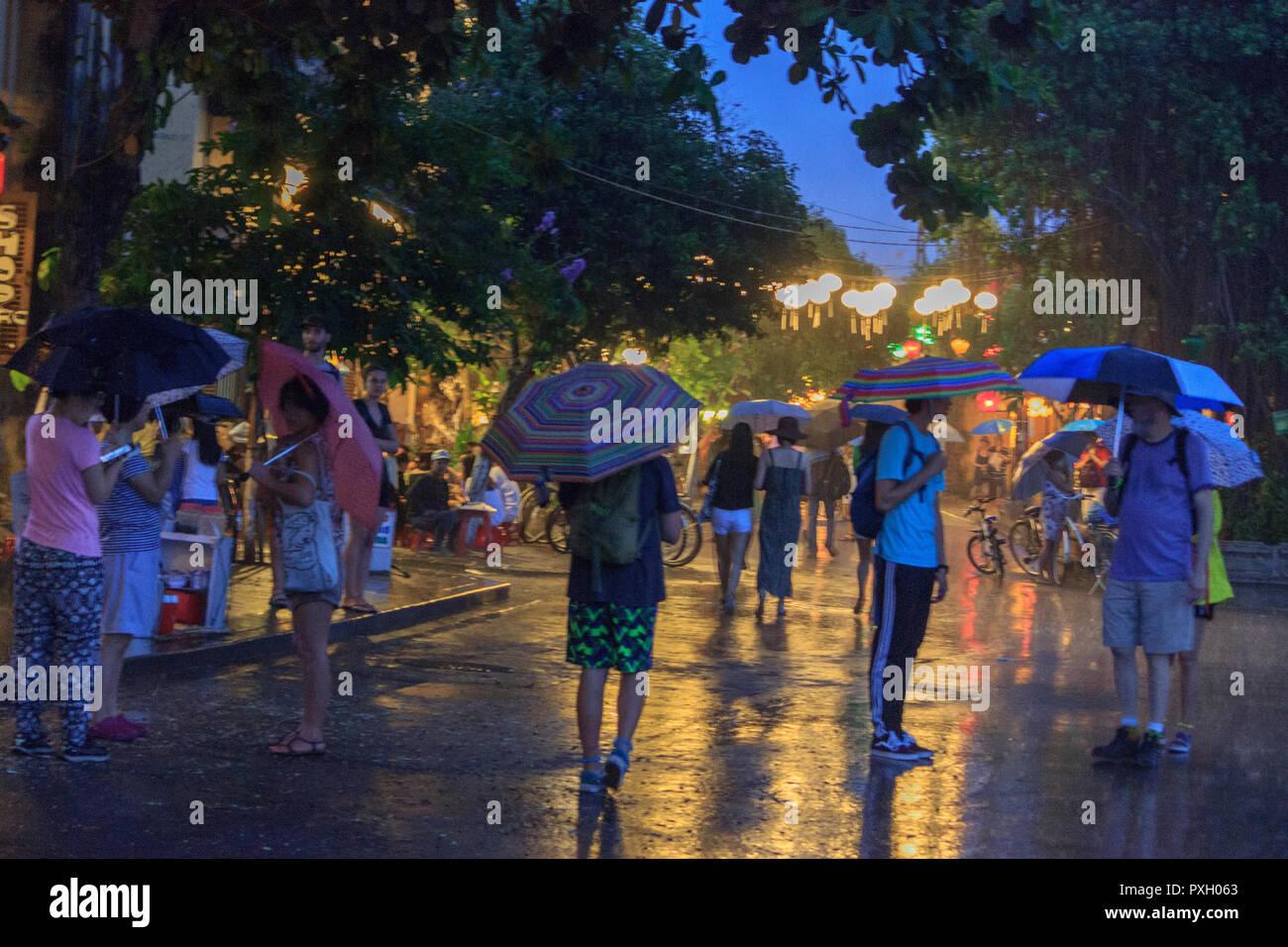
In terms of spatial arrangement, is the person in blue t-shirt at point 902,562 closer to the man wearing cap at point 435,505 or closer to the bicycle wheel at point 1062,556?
the man wearing cap at point 435,505

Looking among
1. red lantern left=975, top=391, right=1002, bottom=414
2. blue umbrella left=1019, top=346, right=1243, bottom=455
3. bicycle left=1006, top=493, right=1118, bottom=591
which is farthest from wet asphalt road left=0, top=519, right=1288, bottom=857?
red lantern left=975, top=391, right=1002, bottom=414

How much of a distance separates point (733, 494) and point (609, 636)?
7351 millimetres

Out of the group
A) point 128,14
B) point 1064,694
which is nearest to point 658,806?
point 1064,694

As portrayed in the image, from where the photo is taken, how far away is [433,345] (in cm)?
1295

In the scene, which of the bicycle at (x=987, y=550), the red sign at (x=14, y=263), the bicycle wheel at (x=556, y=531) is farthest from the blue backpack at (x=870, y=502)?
the bicycle wheel at (x=556, y=531)

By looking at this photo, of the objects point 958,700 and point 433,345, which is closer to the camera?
point 958,700

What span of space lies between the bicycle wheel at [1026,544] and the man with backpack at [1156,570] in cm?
1206

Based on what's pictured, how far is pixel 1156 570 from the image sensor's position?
23.8 ft

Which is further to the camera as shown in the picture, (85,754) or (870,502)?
(870,502)

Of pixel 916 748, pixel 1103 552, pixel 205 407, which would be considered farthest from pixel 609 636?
pixel 1103 552

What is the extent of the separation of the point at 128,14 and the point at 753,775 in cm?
689

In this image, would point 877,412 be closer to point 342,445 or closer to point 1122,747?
point 1122,747

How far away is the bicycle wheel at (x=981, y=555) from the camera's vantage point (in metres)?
18.9
